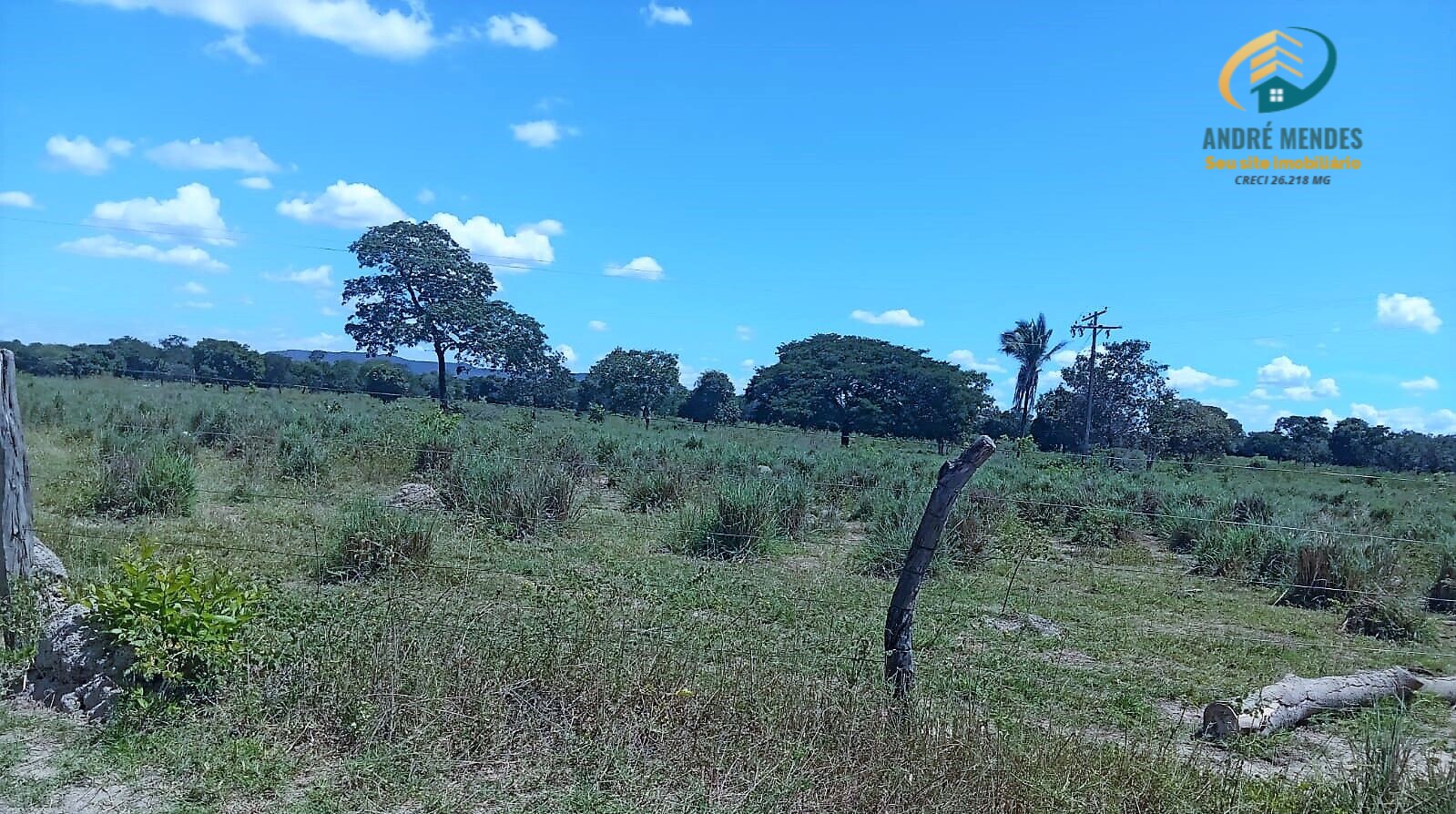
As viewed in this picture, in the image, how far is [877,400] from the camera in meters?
29.2

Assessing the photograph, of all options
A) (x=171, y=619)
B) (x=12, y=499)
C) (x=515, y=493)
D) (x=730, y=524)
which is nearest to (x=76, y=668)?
(x=171, y=619)

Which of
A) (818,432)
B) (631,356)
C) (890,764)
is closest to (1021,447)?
(818,432)

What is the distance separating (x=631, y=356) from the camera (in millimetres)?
28797

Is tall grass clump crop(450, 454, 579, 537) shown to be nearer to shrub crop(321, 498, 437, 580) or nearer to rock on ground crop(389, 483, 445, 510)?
rock on ground crop(389, 483, 445, 510)

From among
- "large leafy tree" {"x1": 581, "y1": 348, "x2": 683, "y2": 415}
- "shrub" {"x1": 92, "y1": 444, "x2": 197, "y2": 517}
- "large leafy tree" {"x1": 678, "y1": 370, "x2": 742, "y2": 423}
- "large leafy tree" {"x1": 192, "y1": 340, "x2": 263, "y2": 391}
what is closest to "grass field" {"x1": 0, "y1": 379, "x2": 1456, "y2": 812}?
"shrub" {"x1": 92, "y1": 444, "x2": 197, "y2": 517}

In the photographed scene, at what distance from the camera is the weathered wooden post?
5.12m

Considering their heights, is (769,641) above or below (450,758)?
above

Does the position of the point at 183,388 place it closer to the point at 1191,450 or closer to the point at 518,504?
the point at 518,504

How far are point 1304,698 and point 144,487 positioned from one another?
11.3 metres

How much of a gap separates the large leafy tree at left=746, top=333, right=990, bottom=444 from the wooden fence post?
875 inches

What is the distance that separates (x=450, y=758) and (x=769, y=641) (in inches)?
70.2

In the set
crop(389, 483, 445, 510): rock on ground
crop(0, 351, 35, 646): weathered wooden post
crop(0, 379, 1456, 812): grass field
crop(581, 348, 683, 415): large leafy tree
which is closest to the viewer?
crop(0, 379, 1456, 812): grass field

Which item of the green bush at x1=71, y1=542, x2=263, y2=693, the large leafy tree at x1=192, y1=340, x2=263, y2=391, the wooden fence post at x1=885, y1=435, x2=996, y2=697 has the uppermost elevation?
the large leafy tree at x1=192, y1=340, x2=263, y2=391

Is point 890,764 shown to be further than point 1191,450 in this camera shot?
No
